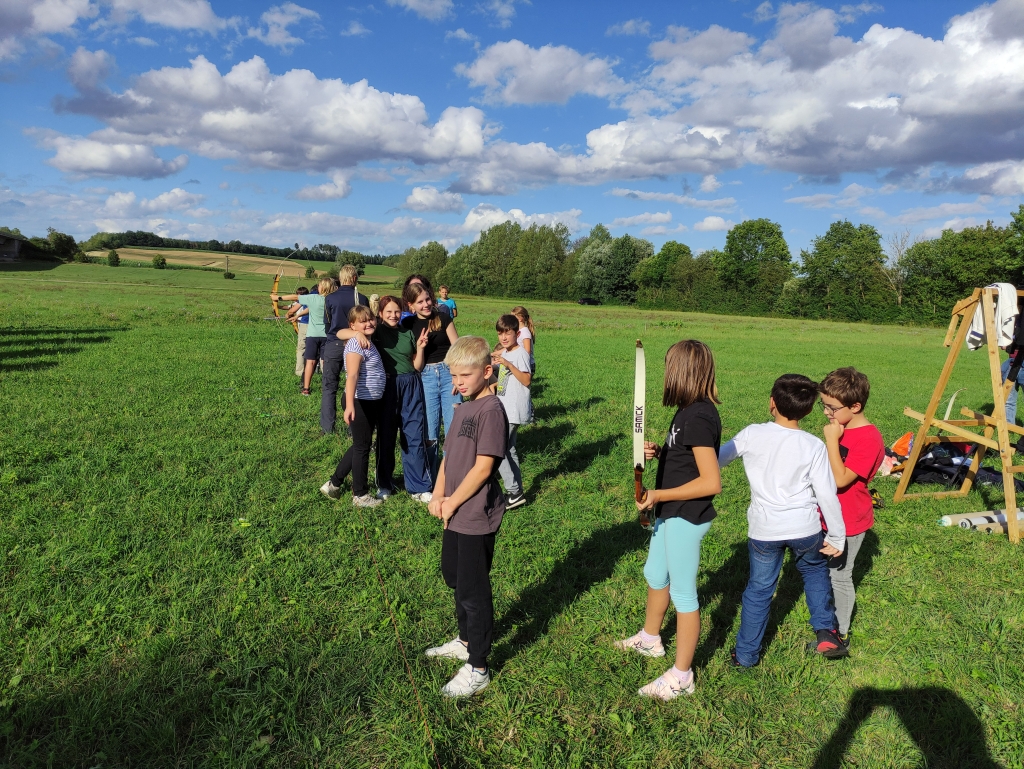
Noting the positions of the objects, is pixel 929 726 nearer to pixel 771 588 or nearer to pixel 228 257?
pixel 771 588

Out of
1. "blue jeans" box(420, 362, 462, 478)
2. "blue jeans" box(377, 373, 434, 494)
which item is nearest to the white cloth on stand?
"blue jeans" box(420, 362, 462, 478)

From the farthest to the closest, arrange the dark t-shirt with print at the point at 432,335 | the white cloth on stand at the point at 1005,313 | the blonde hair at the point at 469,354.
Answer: the dark t-shirt with print at the point at 432,335 < the white cloth on stand at the point at 1005,313 < the blonde hair at the point at 469,354

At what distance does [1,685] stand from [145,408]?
7.10m

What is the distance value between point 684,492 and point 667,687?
121 cm

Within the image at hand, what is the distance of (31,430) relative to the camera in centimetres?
796

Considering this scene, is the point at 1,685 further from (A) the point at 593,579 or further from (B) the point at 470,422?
(A) the point at 593,579

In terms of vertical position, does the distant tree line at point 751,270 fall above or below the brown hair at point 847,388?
above

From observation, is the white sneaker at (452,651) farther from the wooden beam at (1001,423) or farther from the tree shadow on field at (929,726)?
the wooden beam at (1001,423)

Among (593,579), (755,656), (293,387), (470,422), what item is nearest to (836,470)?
(755,656)

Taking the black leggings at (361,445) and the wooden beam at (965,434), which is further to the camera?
the wooden beam at (965,434)

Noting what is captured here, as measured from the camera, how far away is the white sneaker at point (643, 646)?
12.6 ft

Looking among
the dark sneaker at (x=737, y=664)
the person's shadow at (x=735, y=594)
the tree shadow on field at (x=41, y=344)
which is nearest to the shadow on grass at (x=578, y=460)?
the person's shadow at (x=735, y=594)

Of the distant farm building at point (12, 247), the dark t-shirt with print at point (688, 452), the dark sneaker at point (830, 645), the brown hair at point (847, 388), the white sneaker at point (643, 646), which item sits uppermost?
the distant farm building at point (12, 247)

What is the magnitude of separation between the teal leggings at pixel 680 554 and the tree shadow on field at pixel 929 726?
39.1 inches
